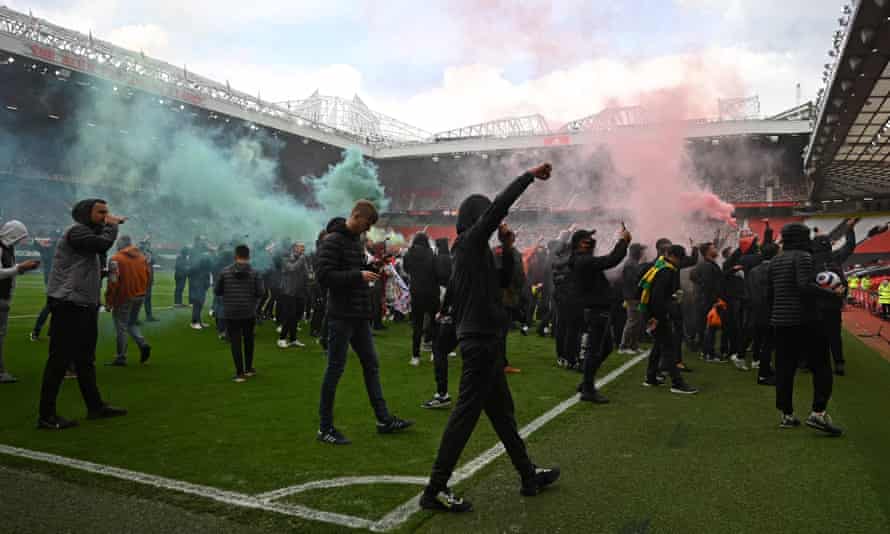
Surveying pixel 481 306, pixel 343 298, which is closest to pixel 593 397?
pixel 343 298

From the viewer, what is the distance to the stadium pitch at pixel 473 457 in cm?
323

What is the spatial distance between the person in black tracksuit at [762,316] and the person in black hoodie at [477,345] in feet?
16.2

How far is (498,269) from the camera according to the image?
3643 millimetres

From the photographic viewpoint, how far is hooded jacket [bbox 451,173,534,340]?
3.31 metres

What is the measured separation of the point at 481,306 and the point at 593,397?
3312 mm

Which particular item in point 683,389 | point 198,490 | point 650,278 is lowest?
point 198,490

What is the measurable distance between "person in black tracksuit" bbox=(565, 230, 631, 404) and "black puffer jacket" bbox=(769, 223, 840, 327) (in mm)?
→ 1414

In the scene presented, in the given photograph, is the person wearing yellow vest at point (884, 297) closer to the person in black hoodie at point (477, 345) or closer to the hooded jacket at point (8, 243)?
the person in black hoodie at point (477, 345)

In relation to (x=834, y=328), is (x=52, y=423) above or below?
below

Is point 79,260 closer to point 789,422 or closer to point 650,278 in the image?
point 650,278

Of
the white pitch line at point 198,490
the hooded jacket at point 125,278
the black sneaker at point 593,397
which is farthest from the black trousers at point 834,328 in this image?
the hooded jacket at point 125,278

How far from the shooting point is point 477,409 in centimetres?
334

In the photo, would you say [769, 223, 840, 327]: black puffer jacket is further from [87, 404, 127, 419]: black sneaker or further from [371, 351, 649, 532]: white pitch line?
[87, 404, 127, 419]: black sneaker

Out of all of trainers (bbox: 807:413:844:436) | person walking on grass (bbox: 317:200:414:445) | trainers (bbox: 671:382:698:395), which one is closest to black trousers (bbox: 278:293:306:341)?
person walking on grass (bbox: 317:200:414:445)
